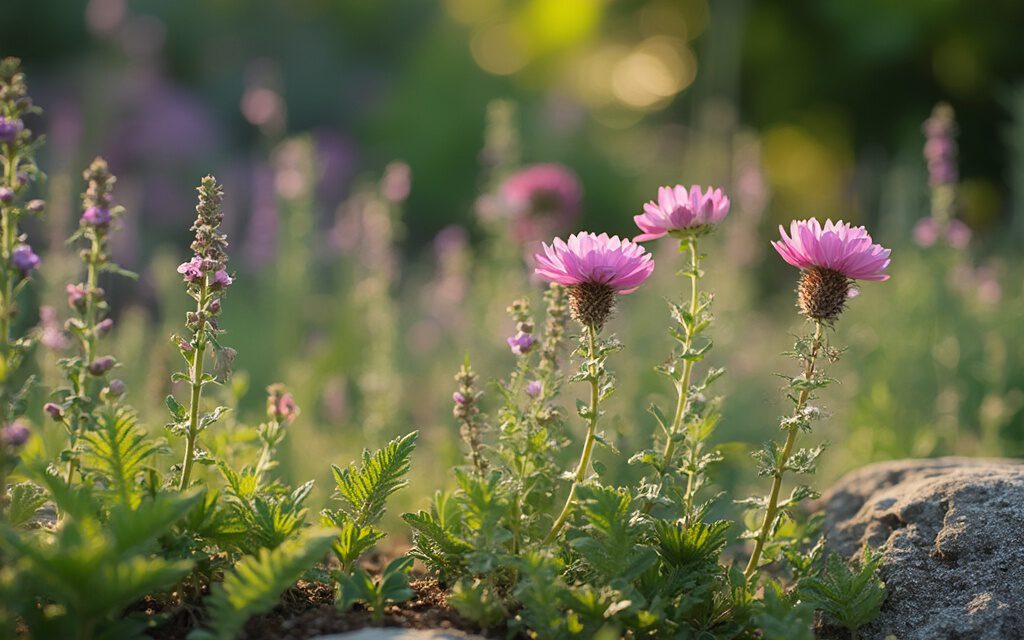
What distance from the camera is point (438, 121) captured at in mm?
10883

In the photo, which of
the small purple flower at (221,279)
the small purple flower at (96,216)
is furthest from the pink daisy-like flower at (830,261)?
the small purple flower at (96,216)

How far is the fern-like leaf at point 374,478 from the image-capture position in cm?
221

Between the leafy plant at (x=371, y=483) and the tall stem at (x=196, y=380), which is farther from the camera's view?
the leafy plant at (x=371, y=483)

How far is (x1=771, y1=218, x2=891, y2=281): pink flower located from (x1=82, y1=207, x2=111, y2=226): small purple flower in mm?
1360

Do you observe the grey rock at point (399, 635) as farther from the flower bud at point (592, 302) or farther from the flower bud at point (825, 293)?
the flower bud at point (825, 293)

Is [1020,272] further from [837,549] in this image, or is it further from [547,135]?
[547,135]

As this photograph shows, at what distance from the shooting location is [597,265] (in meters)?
2.01

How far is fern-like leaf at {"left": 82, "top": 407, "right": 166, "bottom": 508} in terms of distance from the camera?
6.56ft

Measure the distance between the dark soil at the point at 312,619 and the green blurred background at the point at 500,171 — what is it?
85cm

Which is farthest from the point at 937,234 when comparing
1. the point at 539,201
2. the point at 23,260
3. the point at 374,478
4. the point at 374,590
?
the point at 23,260

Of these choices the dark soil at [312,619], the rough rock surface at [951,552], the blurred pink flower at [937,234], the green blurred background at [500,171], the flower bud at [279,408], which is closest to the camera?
the dark soil at [312,619]

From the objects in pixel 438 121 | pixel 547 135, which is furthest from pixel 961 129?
pixel 438 121

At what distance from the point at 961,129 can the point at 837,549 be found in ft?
26.4

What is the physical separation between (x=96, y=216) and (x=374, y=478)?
798 mm
